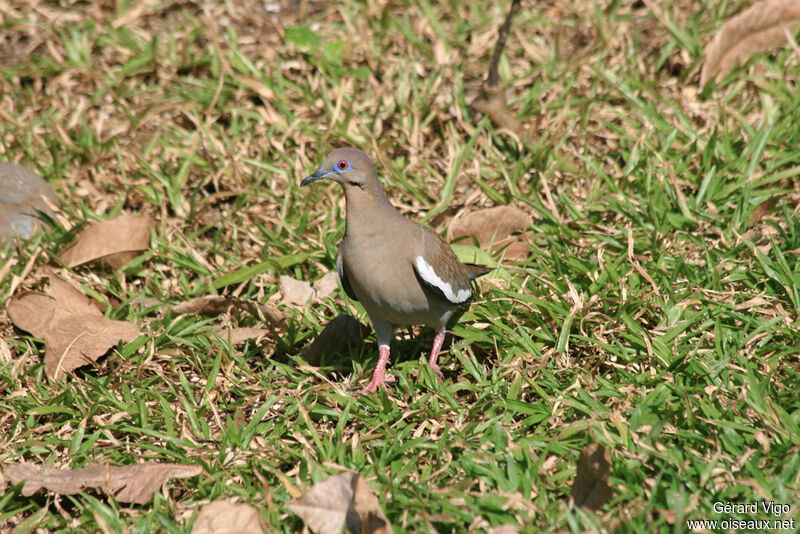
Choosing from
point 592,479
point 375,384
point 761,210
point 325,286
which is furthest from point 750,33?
point 592,479

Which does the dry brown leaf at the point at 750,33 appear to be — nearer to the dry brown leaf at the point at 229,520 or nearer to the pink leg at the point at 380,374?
the pink leg at the point at 380,374

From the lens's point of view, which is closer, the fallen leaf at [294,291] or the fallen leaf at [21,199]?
the fallen leaf at [294,291]

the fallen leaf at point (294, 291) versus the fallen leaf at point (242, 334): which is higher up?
the fallen leaf at point (294, 291)

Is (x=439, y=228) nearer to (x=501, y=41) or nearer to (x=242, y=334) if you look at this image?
(x=501, y=41)

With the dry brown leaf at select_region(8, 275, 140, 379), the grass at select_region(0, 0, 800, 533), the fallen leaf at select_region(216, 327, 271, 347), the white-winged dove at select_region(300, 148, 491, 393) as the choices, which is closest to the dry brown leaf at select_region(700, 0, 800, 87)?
the grass at select_region(0, 0, 800, 533)

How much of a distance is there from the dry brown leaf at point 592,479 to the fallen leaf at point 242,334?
2.34 metres

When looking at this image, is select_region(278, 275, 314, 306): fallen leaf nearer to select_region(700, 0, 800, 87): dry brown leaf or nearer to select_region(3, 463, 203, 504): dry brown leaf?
select_region(3, 463, 203, 504): dry brown leaf

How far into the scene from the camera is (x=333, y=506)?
358 centimetres

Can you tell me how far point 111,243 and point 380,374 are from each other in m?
2.30

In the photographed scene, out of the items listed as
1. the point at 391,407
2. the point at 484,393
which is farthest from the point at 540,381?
the point at 391,407

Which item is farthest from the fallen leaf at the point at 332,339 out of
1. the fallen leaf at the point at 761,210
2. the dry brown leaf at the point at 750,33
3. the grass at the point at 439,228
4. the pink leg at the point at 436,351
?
the dry brown leaf at the point at 750,33

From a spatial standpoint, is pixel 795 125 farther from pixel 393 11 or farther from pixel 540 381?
pixel 393 11

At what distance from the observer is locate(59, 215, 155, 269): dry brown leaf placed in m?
5.68

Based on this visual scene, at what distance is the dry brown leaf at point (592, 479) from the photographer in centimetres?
343
